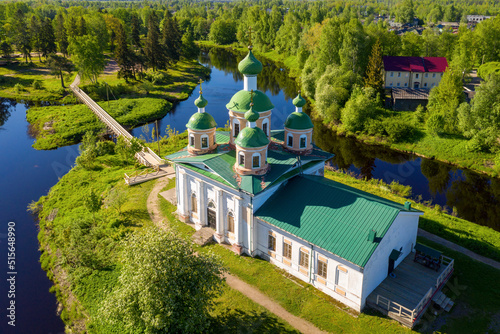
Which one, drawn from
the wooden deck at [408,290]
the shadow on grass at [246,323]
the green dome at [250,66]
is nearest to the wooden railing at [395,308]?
the wooden deck at [408,290]

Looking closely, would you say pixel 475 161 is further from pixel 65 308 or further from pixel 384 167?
pixel 65 308

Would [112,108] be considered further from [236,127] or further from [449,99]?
[449,99]

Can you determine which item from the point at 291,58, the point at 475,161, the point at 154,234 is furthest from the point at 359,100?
the point at 291,58

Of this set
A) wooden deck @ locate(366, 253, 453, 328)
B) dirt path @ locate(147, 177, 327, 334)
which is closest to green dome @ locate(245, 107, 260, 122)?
dirt path @ locate(147, 177, 327, 334)

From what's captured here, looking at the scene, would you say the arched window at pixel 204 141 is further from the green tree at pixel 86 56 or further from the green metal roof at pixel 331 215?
the green tree at pixel 86 56

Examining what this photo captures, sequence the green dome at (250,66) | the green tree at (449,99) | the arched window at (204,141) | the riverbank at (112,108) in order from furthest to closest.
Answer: the riverbank at (112,108) < the green tree at (449,99) < the arched window at (204,141) < the green dome at (250,66)

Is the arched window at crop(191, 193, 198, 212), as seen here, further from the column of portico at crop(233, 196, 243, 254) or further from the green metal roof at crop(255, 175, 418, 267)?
the green metal roof at crop(255, 175, 418, 267)
